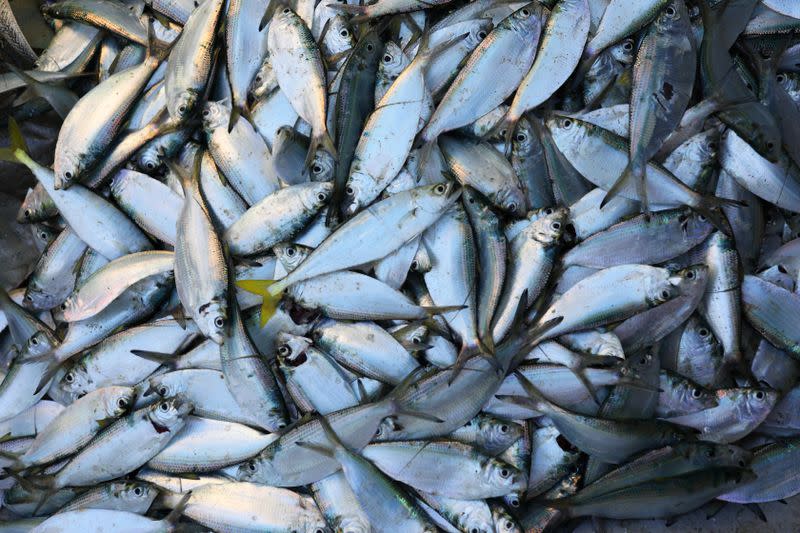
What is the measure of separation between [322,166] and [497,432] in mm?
1182

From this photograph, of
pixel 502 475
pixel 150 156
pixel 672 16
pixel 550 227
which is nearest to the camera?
pixel 502 475

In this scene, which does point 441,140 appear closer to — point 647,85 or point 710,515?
point 647,85

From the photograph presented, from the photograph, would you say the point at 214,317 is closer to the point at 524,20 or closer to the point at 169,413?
the point at 169,413

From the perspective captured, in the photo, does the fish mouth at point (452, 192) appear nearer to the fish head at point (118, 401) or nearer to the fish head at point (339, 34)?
the fish head at point (339, 34)

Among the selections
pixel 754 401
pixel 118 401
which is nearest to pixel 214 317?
pixel 118 401

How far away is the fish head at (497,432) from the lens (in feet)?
8.27

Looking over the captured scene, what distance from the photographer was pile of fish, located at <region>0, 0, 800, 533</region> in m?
2.49

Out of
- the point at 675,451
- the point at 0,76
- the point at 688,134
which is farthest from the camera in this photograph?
the point at 0,76

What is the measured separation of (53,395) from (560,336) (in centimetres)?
201

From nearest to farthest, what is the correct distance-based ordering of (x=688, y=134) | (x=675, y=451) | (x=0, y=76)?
1. (x=675, y=451)
2. (x=688, y=134)
3. (x=0, y=76)

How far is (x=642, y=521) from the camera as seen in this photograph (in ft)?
8.52

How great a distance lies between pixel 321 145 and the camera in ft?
8.50

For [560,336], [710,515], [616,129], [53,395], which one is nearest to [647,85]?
[616,129]

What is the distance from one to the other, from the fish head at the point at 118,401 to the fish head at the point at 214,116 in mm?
1054
